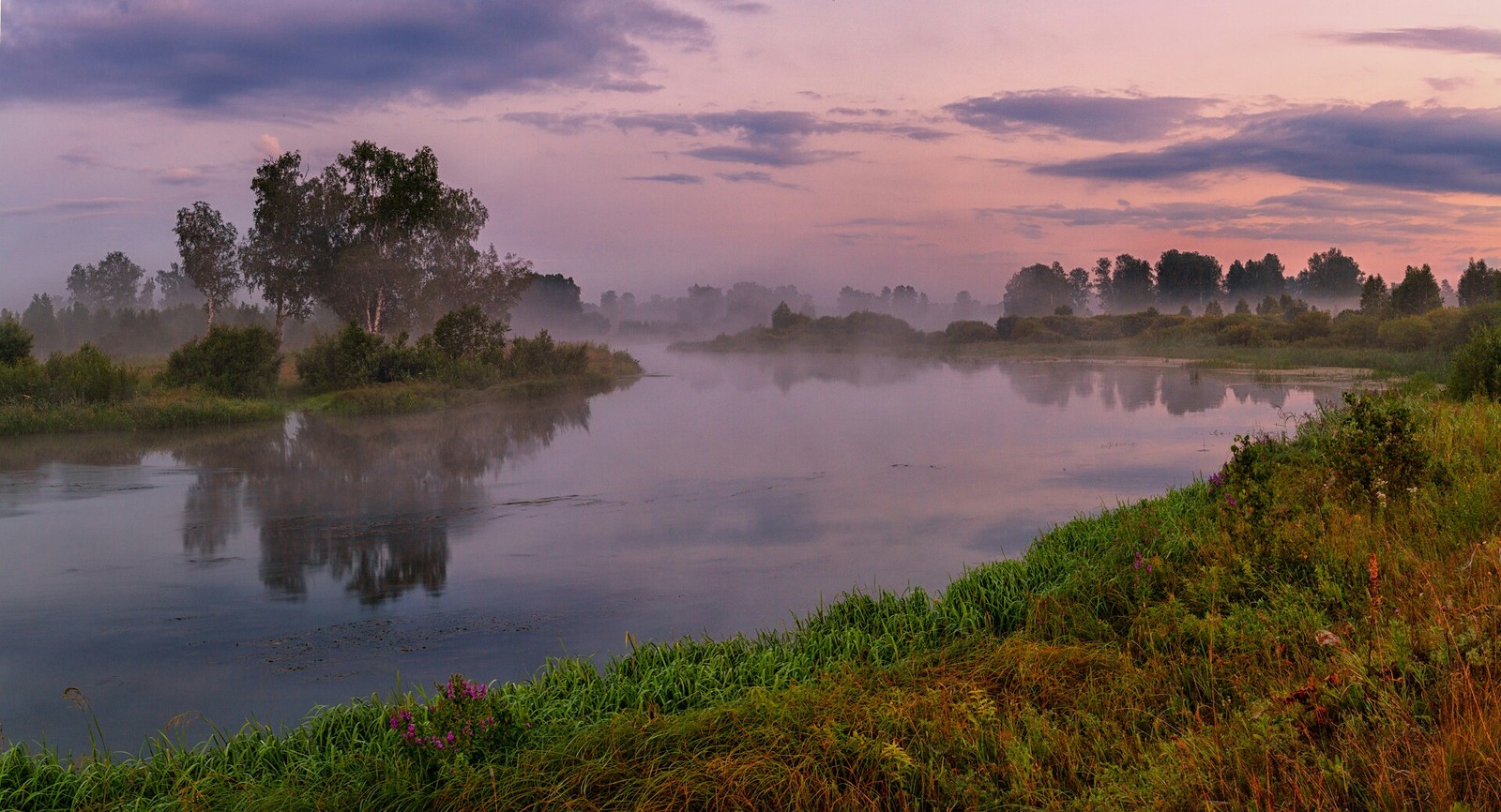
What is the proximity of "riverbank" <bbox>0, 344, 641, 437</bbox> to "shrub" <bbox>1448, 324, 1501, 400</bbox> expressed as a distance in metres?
29.0

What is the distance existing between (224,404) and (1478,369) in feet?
103

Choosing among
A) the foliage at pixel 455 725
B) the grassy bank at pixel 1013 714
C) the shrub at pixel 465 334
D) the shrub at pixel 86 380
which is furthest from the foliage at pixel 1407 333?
the shrub at pixel 86 380

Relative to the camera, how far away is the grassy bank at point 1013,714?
4.42m

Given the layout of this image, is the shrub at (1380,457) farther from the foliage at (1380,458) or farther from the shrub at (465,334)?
the shrub at (465,334)

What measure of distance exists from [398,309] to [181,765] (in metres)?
52.0

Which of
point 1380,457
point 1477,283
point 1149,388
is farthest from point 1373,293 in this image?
point 1380,457

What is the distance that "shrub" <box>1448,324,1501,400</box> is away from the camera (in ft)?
49.6

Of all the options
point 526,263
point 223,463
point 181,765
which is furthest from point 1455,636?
point 526,263

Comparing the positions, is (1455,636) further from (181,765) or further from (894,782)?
(181,765)

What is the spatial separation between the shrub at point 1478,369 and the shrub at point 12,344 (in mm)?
37711

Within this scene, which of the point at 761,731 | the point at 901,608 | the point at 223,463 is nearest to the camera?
the point at 761,731

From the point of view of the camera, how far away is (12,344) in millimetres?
29969

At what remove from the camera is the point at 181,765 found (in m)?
5.59

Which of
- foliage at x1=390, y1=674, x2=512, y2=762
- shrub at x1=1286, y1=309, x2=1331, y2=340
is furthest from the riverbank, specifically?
shrub at x1=1286, y1=309, x2=1331, y2=340
